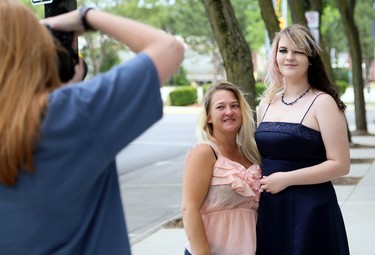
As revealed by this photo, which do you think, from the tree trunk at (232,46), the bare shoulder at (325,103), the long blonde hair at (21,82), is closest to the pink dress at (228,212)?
the bare shoulder at (325,103)

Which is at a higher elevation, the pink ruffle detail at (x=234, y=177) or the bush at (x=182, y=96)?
the pink ruffle detail at (x=234, y=177)

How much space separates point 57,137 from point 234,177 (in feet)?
5.92

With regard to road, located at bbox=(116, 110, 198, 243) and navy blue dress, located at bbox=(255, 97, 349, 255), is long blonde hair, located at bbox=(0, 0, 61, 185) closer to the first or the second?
navy blue dress, located at bbox=(255, 97, 349, 255)

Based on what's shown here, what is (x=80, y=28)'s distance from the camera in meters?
2.36

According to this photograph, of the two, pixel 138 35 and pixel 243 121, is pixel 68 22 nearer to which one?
pixel 138 35

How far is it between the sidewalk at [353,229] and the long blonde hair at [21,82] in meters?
6.04

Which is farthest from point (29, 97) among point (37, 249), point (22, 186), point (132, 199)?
point (132, 199)

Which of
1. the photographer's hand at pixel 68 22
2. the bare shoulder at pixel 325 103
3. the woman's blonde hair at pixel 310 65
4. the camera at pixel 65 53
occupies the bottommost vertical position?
the bare shoulder at pixel 325 103

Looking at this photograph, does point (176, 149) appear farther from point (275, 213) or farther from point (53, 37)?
point (53, 37)

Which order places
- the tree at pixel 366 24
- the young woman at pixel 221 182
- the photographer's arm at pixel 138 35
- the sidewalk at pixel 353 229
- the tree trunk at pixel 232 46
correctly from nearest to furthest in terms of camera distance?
the photographer's arm at pixel 138 35
the young woman at pixel 221 182
the sidewalk at pixel 353 229
the tree trunk at pixel 232 46
the tree at pixel 366 24

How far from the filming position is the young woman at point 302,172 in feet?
13.1

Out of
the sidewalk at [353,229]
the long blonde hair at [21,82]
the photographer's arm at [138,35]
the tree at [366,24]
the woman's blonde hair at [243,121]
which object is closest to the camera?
the long blonde hair at [21,82]

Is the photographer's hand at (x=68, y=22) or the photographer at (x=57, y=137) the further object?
the photographer's hand at (x=68, y=22)

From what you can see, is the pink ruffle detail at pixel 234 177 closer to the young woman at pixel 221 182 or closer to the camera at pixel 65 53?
the young woman at pixel 221 182
